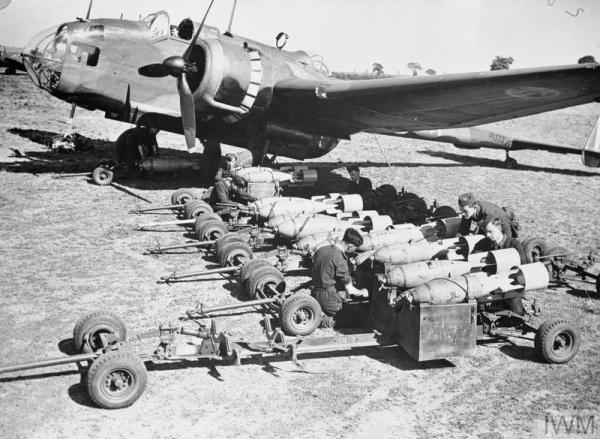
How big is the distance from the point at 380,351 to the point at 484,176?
14.1 meters

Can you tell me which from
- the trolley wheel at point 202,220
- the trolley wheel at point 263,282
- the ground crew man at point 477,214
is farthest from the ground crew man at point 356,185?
the trolley wheel at point 263,282

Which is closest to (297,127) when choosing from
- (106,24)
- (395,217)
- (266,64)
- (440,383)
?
(266,64)

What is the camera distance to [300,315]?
7594mm

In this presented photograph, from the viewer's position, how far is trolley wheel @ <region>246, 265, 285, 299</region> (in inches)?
330

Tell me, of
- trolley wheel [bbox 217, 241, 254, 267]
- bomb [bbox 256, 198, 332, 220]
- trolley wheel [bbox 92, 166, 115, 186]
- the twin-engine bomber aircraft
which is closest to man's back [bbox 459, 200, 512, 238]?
the twin-engine bomber aircraft

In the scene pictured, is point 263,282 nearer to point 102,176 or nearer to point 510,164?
point 102,176

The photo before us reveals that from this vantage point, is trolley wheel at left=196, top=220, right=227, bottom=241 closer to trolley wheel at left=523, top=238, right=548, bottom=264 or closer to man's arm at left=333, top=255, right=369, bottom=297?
man's arm at left=333, top=255, right=369, bottom=297

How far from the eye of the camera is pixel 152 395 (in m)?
6.00

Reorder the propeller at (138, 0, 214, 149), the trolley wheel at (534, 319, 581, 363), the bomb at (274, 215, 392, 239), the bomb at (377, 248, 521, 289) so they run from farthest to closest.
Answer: the propeller at (138, 0, 214, 149) → the bomb at (274, 215, 392, 239) → the bomb at (377, 248, 521, 289) → the trolley wheel at (534, 319, 581, 363)

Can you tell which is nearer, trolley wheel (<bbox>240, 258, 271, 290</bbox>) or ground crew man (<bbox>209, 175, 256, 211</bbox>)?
trolley wheel (<bbox>240, 258, 271, 290</bbox>)

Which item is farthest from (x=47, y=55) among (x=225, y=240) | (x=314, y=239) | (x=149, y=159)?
(x=314, y=239)

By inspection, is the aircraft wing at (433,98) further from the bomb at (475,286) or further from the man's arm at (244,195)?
the bomb at (475,286)

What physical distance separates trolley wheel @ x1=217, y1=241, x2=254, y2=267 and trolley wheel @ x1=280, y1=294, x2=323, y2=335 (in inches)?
93.3

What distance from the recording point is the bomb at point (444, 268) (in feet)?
25.2
